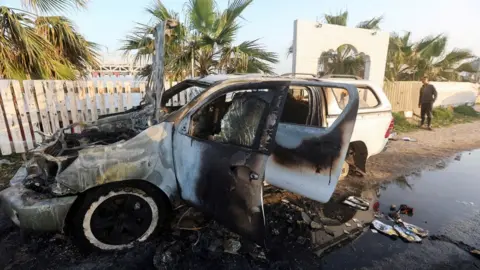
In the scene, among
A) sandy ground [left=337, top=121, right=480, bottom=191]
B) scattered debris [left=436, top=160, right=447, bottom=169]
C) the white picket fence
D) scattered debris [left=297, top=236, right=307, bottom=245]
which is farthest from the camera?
scattered debris [left=436, top=160, right=447, bottom=169]

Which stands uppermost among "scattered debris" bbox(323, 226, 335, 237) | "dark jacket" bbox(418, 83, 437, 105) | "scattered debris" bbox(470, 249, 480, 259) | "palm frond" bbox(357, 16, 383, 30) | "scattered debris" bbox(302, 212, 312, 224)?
"palm frond" bbox(357, 16, 383, 30)

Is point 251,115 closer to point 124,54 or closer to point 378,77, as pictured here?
point 124,54

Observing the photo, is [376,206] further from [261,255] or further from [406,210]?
[261,255]

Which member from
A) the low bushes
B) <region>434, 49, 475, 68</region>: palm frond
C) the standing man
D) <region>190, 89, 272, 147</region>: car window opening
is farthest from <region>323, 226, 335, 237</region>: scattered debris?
<region>434, 49, 475, 68</region>: palm frond

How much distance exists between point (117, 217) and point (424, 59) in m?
16.2

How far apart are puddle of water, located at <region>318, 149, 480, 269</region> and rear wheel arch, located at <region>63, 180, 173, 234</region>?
1.68 meters

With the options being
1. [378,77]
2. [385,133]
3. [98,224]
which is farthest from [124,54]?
[378,77]

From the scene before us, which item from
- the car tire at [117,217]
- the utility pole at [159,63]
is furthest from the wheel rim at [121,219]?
the utility pole at [159,63]

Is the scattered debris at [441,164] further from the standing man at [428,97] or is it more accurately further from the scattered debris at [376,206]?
the standing man at [428,97]

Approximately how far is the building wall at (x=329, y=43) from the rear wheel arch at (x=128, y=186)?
256 inches

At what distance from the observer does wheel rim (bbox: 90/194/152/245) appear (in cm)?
251

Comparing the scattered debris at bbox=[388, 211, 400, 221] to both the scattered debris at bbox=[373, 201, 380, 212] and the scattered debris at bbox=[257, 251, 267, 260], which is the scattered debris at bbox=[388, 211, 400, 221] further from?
the scattered debris at bbox=[257, 251, 267, 260]

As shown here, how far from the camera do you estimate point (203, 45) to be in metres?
6.63

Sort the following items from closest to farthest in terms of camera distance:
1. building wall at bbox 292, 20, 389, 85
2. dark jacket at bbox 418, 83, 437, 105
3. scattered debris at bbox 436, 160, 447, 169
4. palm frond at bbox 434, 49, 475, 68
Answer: scattered debris at bbox 436, 160, 447, 169 < building wall at bbox 292, 20, 389, 85 < dark jacket at bbox 418, 83, 437, 105 < palm frond at bbox 434, 49, 475, 68
